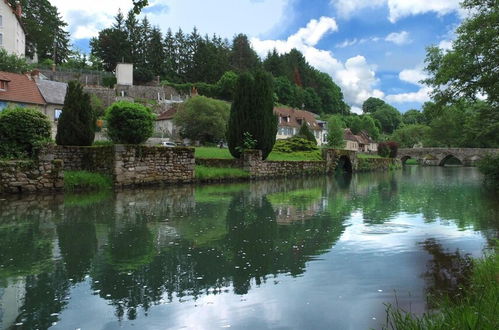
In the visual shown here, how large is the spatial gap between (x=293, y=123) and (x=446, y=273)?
232 ft

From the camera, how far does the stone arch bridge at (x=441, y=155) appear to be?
231 feet

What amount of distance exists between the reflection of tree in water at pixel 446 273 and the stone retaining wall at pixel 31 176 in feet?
45.0

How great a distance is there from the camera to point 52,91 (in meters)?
42.1

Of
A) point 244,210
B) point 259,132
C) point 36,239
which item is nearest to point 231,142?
point 259,132

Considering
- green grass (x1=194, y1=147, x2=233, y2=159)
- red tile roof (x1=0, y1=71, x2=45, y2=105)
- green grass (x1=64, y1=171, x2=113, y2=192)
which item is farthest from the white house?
green grass (x1=64, y1=171, x2=113, y2=192)

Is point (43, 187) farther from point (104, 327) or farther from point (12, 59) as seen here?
point (12, 59)

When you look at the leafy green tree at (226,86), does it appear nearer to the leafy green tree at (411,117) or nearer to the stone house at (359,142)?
the stone house at (359,142)

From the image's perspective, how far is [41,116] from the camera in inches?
638

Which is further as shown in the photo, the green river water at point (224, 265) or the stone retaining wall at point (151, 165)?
the stone retaining wall at point (151, 165)

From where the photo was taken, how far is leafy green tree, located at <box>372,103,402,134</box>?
456 feet

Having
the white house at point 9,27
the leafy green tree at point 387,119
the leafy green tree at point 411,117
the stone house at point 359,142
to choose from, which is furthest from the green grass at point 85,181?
the leafy green tree at point 411,117

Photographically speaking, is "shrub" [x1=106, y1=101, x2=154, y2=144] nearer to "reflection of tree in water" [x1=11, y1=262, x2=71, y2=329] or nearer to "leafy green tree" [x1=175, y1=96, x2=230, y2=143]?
"reflection of tree in water" [x1=11, y1=262, x2=71, y2=329]

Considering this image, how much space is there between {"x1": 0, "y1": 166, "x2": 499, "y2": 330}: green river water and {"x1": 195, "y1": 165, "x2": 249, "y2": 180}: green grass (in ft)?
33.9

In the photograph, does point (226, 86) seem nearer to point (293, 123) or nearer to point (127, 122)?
point (293, 123)
